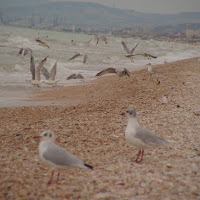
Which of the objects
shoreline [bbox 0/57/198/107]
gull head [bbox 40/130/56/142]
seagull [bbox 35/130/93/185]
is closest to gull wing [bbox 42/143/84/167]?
seagull [bbox 35/130/93/185]

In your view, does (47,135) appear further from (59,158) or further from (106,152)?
(106,152)

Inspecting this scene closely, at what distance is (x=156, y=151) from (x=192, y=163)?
2.57ft

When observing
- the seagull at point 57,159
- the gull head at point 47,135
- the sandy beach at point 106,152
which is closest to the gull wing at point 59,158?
the seagull at point 57,159

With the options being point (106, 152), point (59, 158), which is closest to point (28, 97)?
point (106, 152)

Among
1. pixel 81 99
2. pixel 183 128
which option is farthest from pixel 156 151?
pixel 81 99

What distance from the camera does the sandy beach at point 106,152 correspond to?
3512mm

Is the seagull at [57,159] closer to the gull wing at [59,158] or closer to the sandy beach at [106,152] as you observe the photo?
the gull wing at [59,158]

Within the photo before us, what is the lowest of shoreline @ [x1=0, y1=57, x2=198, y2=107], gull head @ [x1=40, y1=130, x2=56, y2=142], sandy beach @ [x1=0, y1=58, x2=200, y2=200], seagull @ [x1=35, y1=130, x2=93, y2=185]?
shoreline @ [x1=0, y1=57, x2=198, y2=107]

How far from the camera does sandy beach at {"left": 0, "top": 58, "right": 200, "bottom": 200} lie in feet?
11.5

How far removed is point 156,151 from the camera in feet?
16.5

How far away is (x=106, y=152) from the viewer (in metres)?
5.02

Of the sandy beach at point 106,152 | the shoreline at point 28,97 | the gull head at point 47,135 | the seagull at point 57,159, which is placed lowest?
the shoreline at point 28,97

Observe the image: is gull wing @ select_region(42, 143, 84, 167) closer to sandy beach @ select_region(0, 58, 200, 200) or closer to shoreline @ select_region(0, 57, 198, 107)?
sandy beach @ select_region(0, 58, 200, 200)

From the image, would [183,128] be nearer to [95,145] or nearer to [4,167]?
[95,145]
